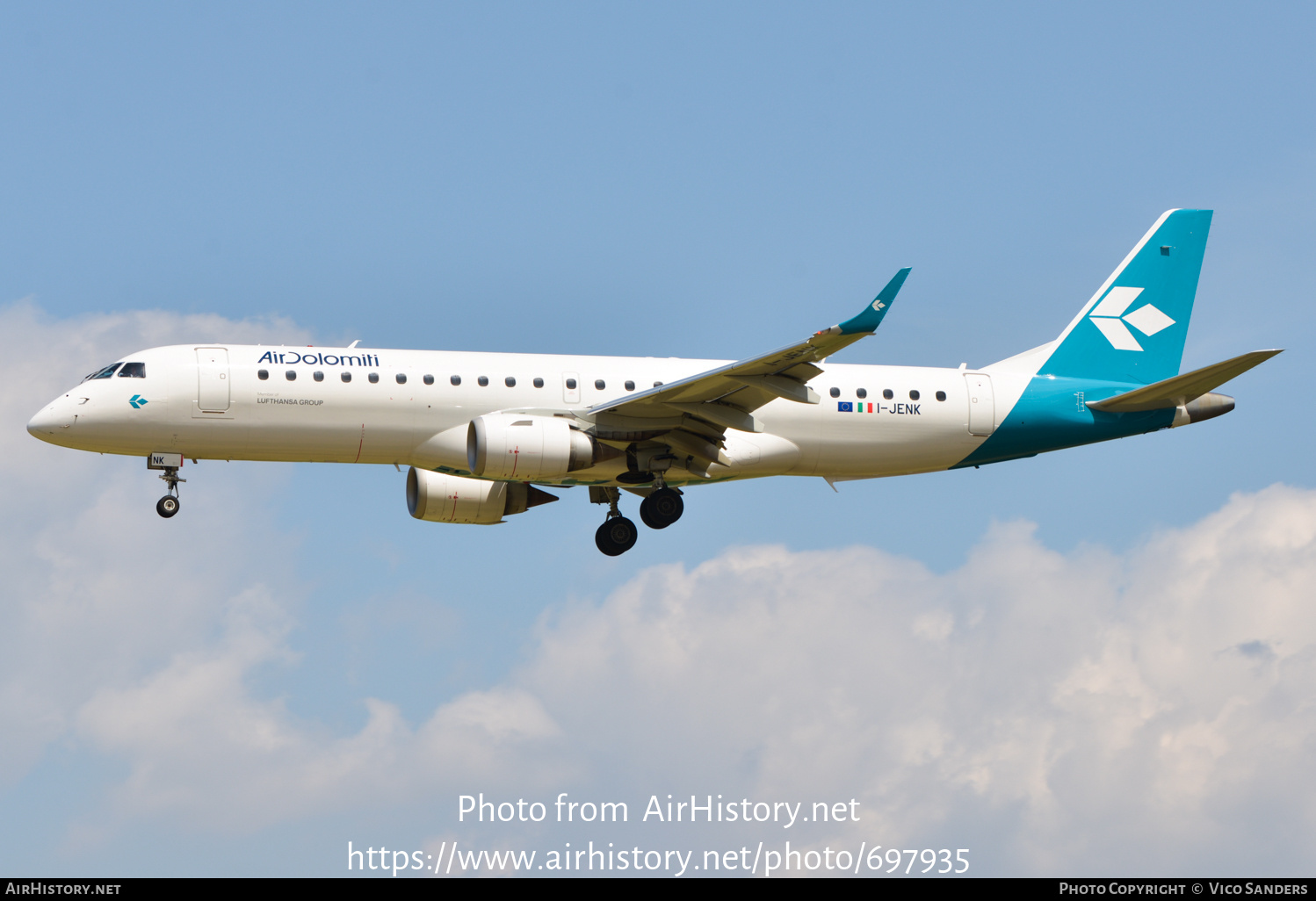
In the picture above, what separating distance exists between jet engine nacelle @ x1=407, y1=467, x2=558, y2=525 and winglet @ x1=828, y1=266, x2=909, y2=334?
38.1ft

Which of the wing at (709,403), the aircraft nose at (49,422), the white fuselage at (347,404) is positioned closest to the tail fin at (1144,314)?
the white fuselage at (347,404)

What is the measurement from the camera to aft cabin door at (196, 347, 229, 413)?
32625mm

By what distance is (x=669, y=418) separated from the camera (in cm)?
3391

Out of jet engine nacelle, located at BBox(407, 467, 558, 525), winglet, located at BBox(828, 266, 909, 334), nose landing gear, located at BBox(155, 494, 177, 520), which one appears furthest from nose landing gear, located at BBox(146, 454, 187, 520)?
winglet, located at BBox(828, 266, 909, 334)

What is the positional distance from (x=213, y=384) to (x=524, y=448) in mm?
6754

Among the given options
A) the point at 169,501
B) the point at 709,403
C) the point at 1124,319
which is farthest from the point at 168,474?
the point at 1124,319

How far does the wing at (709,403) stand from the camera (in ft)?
102

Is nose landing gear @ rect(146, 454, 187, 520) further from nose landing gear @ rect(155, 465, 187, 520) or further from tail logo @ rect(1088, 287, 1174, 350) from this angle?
tail logo @ rect(1088, 287, 1174, 350)

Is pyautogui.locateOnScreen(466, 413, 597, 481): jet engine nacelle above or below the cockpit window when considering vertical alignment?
below

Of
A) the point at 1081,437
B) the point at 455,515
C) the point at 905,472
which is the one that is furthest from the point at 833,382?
the point at 455,515

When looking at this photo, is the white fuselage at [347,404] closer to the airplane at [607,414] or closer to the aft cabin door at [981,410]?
the airplane at [607,414]
